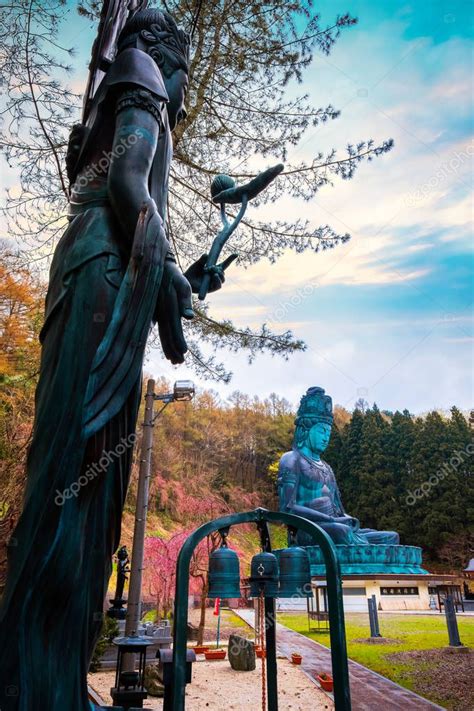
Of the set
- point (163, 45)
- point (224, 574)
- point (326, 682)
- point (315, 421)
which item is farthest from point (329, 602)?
point (315, 421)

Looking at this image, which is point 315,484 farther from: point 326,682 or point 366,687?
point 366,687

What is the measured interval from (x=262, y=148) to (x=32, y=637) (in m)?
6.60

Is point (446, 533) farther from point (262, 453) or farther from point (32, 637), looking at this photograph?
point (32, 637)

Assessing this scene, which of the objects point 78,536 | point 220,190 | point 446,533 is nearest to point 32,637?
point 78,536

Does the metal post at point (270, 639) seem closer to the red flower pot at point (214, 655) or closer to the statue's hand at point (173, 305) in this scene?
the statue's hand at point (173, 305)

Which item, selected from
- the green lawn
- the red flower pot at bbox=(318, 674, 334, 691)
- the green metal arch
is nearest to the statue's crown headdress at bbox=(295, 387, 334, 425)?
the green lawn

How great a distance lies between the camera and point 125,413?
1961 millimetres

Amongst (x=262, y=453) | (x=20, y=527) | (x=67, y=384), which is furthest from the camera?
(x=262, y=453)

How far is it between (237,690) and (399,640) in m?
3.37

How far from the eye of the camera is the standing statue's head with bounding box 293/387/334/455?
17562mm

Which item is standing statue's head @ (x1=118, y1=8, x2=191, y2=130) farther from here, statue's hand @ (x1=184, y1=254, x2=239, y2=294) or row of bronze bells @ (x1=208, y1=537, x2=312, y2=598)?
row of bronze bells @ (x1=208, y1=537, x2=312, y2=598)

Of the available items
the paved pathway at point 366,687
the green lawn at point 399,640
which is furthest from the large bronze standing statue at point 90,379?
the green lawn at point 399,640

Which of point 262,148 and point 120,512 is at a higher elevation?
point 262,148

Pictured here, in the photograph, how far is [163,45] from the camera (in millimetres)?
2576
